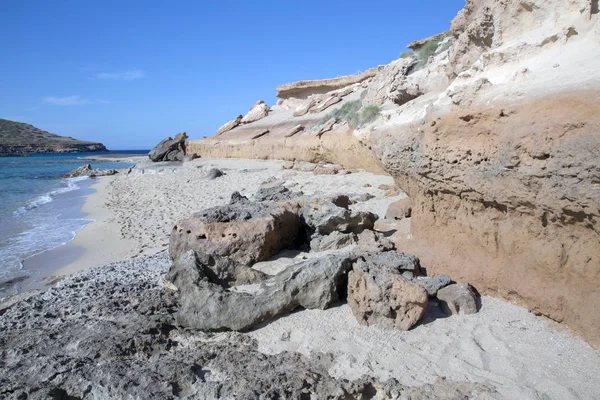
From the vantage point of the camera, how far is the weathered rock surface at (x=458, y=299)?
3.24 m

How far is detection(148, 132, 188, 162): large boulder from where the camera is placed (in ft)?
76.4

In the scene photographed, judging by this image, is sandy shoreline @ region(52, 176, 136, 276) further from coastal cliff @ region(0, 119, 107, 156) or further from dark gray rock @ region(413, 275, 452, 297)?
coastal cliff @ region(0, 119, 107, 156)

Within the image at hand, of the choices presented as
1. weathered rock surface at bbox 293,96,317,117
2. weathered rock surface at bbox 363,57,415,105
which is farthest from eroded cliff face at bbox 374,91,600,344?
weathered rock surface at bbox 293,96,317,117

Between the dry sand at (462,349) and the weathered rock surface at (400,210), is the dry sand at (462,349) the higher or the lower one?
the lower one

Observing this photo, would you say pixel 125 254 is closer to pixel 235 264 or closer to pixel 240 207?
pixel 240 207

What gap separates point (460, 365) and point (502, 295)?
0.86 meters

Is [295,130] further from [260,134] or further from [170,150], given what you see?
[170,150]

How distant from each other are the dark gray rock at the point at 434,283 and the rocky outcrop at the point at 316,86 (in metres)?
19.1

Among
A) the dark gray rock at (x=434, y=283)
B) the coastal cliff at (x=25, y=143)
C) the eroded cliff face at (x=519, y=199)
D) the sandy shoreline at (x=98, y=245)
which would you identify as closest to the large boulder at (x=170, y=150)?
the sandy shoreline at (x=98, y=245)

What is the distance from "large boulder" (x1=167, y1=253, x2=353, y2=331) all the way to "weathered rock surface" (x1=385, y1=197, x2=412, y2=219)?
2043mm

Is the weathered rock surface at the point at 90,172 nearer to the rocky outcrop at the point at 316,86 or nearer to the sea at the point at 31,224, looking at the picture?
the sea at the point at 31,224

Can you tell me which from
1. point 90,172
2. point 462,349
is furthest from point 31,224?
point 90,172

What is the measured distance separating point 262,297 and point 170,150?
21550 mm

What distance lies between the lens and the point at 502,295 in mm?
3268
